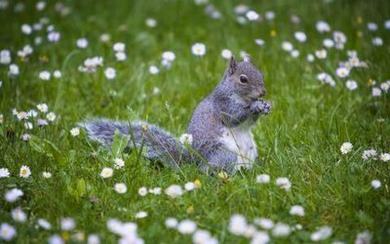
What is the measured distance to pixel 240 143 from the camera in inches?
146

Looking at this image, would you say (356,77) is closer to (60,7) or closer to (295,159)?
(295,159)

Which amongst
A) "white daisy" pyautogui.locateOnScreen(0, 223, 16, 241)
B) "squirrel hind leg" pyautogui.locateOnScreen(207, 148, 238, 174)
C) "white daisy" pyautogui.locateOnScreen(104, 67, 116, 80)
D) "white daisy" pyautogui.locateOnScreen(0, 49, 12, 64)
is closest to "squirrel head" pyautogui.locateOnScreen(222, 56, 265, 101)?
"squirrel hind leg" pyautogui.locateOnScreen(207, 148, 238, 174)

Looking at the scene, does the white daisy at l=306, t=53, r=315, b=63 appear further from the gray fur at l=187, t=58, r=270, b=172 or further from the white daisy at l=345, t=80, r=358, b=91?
the gray fur at l=187, t=58, r=270, b=172

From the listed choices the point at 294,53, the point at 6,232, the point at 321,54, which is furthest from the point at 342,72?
the point at 6,232

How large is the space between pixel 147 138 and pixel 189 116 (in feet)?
2.28

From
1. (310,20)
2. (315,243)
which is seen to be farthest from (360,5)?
(315,243)

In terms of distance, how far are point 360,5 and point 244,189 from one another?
3.27 meters

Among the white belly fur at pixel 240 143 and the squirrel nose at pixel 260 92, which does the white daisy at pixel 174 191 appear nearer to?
the white belly fur at pixel 240 143

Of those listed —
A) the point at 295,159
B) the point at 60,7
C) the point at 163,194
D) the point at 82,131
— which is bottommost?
the point at 163,194

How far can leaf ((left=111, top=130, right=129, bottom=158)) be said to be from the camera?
3.59 metres

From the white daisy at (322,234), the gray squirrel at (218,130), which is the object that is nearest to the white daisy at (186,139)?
the gray squirrel at (218,130)

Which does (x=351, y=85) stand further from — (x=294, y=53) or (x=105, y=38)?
(x=105, y=38)

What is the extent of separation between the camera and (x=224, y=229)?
287cm

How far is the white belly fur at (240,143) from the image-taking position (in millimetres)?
3621
